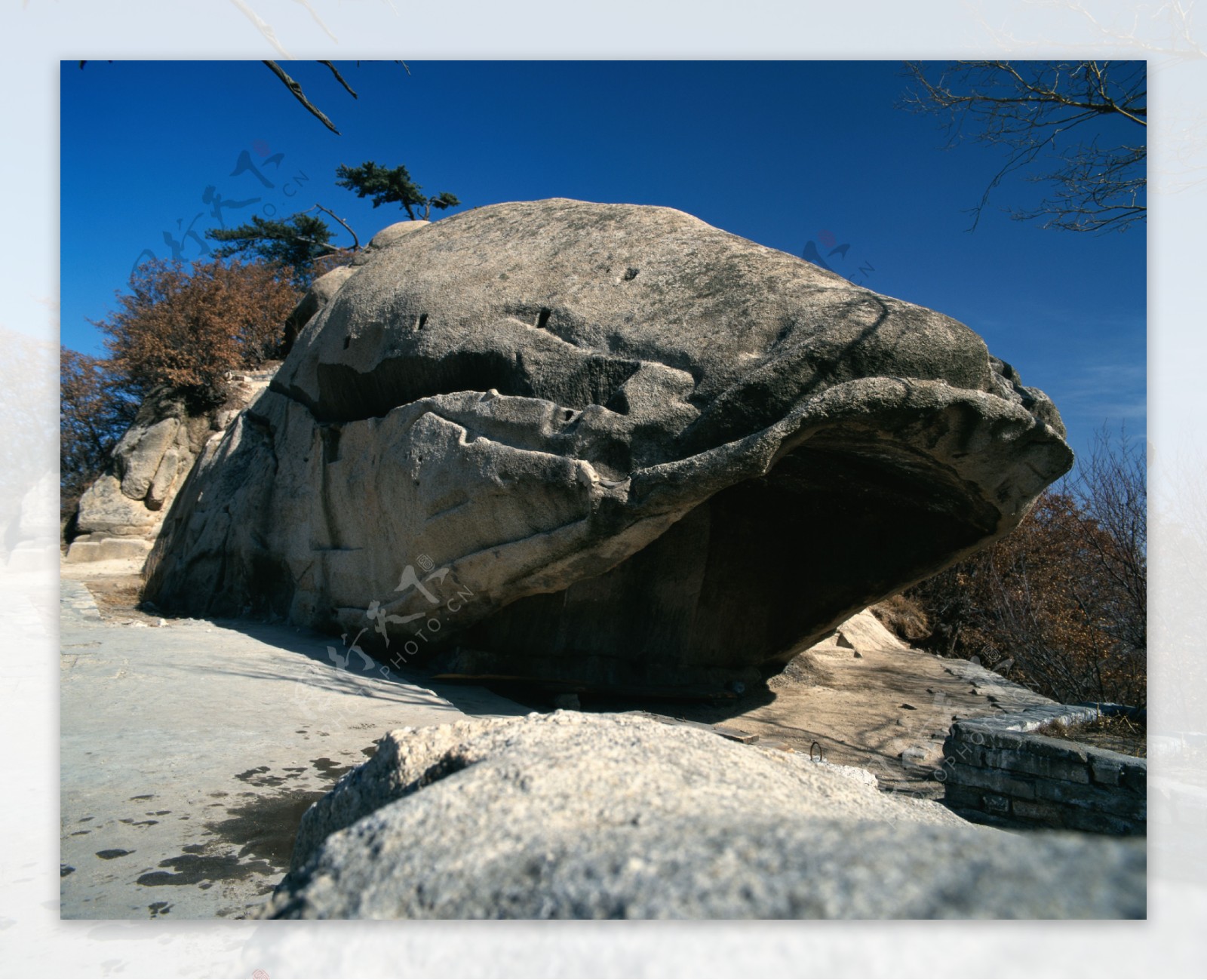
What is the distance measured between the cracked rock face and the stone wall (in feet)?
5.09

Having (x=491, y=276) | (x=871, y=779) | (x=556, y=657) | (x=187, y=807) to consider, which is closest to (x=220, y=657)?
(x=556, y=657)

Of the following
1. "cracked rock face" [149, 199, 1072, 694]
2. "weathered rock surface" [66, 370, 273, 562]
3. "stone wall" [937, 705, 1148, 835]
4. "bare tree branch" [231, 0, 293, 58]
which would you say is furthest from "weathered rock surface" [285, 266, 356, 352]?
"stone wall" [937, 705, 1148, 835]

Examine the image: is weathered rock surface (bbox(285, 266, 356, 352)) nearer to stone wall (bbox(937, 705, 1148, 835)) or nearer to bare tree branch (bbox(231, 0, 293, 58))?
bare tree branch (bbox(231, 0, 293, 58))

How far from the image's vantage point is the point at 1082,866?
44.9 inches

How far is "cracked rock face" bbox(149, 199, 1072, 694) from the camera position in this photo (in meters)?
4.42

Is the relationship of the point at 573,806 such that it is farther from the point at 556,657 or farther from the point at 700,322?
the point at 556,657

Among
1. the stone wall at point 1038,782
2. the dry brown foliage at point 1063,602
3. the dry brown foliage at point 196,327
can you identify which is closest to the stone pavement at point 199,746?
the stone wall at point 1038,782

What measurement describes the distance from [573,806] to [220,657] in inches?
185

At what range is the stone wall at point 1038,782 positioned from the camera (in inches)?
151

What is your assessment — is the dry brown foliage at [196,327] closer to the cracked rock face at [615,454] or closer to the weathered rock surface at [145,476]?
the weathered rock surface at [145,476]

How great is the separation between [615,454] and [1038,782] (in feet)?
8.73

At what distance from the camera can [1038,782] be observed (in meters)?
4.11

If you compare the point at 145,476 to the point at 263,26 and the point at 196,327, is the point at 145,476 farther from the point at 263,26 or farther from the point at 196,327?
the point at 263,26

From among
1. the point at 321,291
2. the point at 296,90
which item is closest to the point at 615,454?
the point at 296,90
